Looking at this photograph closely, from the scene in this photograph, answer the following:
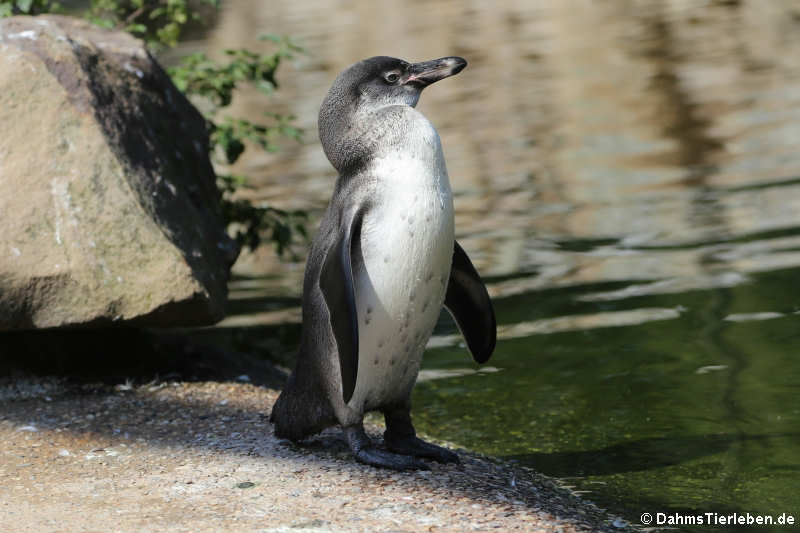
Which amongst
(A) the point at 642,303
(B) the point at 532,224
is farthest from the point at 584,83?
(A) the point at 642,303

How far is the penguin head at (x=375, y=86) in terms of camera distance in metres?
3.42

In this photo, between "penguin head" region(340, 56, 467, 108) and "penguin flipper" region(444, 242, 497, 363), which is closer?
"penguin head" region(340, 56, 467, 108)

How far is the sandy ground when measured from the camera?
119 inches

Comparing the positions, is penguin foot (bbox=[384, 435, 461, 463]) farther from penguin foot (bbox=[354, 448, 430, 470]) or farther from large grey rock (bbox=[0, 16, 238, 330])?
large grey rock (bbox=[0, 16, 238, 330])

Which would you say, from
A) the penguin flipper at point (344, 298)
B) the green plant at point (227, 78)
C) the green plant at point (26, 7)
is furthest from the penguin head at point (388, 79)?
the green plant at point (26, 7)

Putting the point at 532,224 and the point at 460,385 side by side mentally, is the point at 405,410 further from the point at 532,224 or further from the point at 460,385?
the point at 532,224

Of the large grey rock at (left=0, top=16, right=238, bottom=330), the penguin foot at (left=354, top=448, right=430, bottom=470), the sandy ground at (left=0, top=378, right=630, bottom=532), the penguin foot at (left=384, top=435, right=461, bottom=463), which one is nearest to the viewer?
the sandy ground at (left=0, top=378, right=630, bottom=532)

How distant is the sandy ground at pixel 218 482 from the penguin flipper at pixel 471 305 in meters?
0.39

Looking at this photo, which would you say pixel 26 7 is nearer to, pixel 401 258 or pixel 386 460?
pixel 401 258

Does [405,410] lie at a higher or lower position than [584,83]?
higher

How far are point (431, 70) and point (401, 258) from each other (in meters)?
0.60

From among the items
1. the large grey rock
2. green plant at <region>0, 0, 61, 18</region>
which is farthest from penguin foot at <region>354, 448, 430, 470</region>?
green plant at <region>0, 0, 61, 18</region>

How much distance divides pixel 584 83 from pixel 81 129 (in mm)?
9276

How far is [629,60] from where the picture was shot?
555 inches
